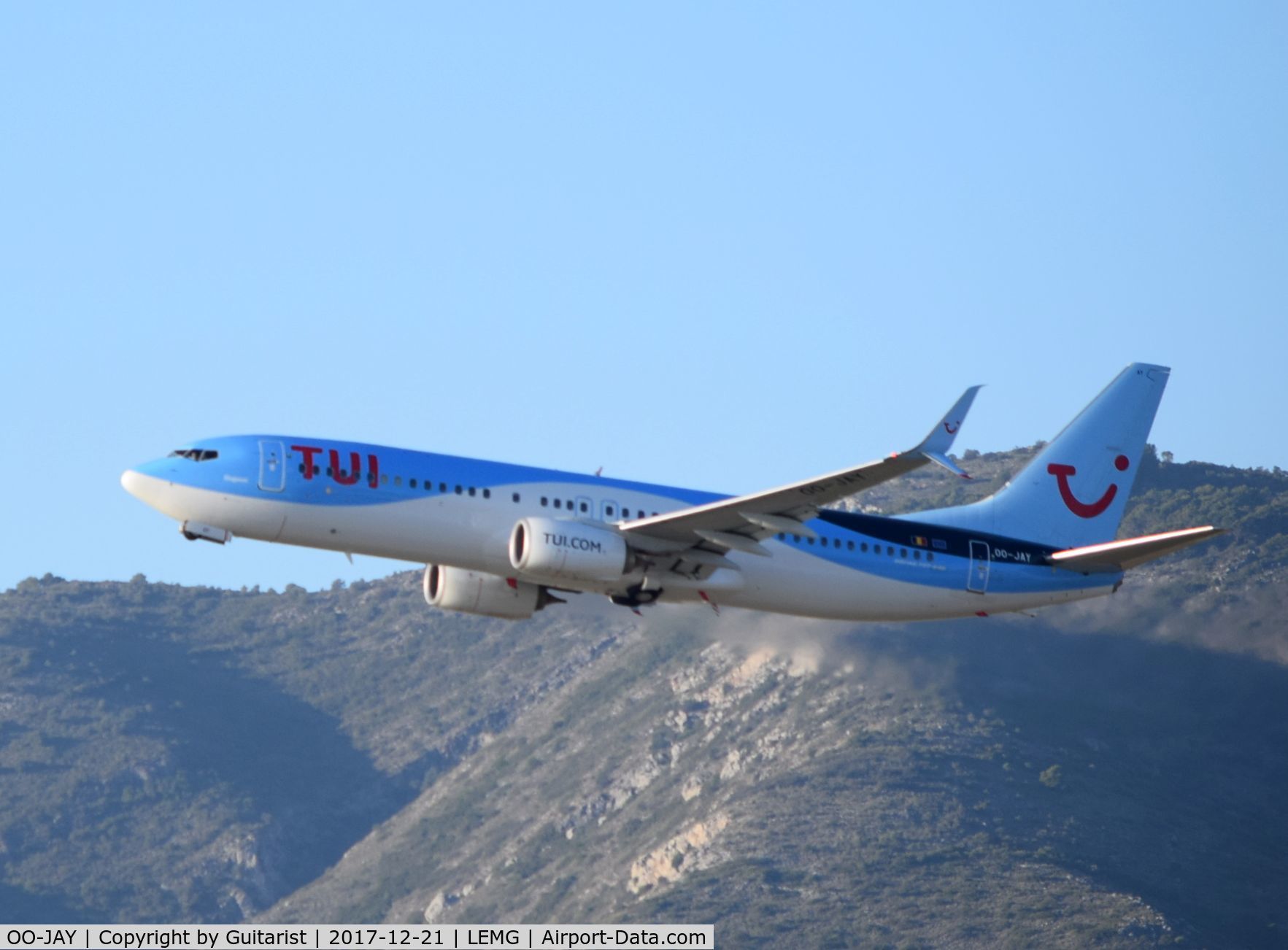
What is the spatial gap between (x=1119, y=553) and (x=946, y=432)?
1510 centimetres

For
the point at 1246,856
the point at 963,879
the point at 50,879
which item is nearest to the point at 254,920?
the point at 50,879

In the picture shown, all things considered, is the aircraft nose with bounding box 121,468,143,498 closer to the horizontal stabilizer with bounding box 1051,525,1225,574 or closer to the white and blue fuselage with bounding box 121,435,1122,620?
the white and blue fuselage with bounding box 121,435,1122,620

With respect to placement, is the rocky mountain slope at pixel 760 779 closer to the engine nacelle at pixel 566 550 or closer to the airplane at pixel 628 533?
the airplane at pixel 628 533

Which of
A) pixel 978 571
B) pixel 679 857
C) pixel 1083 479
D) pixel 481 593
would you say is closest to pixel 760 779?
pixel 679 857

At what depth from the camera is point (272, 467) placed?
59125mm

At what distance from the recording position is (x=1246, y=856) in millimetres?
135125

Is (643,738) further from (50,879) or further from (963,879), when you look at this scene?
(50,879)

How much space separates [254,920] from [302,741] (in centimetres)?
2755

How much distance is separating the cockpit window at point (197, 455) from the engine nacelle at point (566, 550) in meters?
9.17

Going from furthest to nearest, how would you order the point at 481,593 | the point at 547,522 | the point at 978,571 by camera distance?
1. the point at 978,571
2. the point at 481,593
3. the point at 547,522

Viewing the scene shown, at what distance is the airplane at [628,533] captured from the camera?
59125mm

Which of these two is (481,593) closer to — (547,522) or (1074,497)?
(547,522)

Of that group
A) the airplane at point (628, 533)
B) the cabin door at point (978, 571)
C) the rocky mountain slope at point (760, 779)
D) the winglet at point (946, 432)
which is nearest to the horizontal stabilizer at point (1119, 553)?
the airplane at point (628, 533)

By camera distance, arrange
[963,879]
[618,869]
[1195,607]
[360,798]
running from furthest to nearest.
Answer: [360,798]
[618,869]
[963,879]
[1195,607]
